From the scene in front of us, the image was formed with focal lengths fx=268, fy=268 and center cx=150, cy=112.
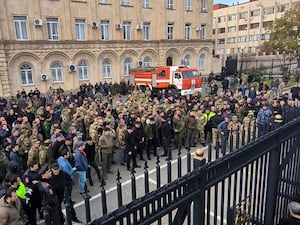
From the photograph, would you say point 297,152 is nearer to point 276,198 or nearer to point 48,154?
point 276,198

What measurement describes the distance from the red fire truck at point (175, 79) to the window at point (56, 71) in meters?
8.56

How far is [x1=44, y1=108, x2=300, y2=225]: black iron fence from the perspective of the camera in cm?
205

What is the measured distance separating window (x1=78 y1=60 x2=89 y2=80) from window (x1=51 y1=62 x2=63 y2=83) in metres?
2.09

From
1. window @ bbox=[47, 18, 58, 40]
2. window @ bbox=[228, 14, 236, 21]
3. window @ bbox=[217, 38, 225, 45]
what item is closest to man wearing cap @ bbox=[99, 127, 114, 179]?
window @ bbox=[47, 18, 58, 40]

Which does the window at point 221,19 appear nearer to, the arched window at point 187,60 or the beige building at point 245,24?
the beige building at point 245,24

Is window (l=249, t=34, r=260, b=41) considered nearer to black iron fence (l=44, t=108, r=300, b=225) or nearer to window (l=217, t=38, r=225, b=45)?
window (l=217, t=38, r=225, b=45)

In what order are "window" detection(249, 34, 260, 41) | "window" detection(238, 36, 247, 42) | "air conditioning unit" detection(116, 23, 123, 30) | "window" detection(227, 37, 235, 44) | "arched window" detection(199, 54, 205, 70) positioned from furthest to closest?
"window" detection(227, 37, 235, 44)
"window" detection(238, 36, 247, 42)
"window" detection(249, 34, 260, 41)
"arched window" detection(199, 54, 205, 70)
"air conditioning unit" detection(116, 23, 123, 30)

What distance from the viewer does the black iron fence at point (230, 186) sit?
2.05 meters

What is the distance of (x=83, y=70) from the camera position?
92.6ft

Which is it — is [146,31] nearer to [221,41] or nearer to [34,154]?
[34,154]

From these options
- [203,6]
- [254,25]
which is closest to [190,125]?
[203,6]

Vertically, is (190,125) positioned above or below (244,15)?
below

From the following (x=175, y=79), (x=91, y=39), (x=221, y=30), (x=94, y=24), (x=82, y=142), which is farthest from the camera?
(x=221, y=30)

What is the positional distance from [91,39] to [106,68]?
3553 mm
